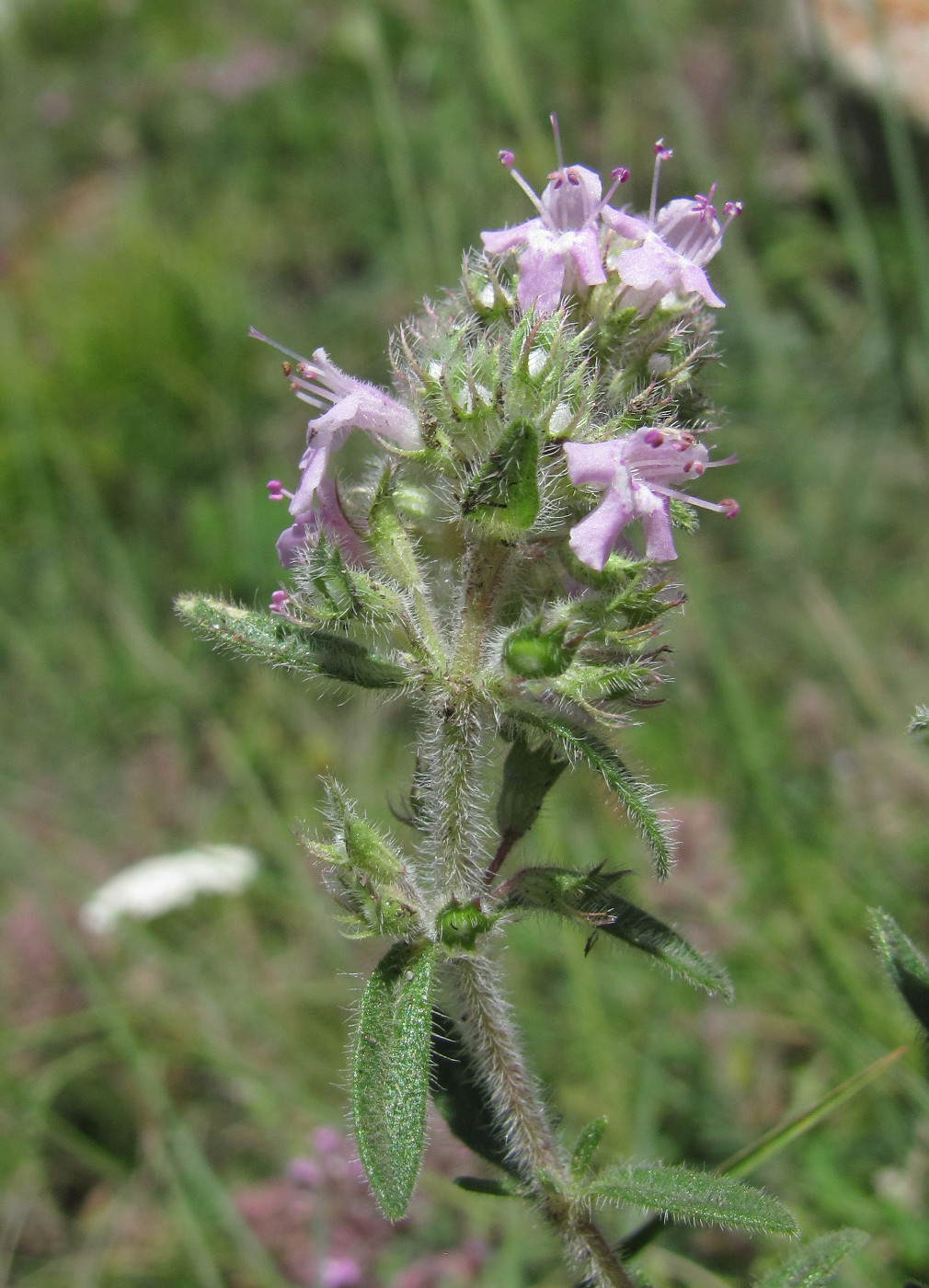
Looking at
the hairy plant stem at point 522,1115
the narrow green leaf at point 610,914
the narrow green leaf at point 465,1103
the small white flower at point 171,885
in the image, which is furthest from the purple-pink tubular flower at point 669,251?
the small white flower at point 171,885

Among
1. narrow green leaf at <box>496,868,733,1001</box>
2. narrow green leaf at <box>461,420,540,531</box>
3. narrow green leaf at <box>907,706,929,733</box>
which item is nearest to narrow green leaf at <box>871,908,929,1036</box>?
narrow green leaf at <box>496,868,733,1001</box>

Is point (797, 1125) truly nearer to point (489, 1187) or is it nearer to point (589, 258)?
point (489, 1187)

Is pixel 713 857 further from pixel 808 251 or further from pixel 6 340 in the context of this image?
pixel 6 340

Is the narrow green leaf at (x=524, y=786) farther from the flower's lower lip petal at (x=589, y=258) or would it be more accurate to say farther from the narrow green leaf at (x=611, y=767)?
the flower's lower lip petal at (x=589, y=258)

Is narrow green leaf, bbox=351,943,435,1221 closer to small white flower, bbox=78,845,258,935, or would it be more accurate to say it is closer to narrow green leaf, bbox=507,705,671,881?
narrow green leaf, bbox=507,705,671,881

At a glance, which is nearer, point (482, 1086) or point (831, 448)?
point (482, 1086)

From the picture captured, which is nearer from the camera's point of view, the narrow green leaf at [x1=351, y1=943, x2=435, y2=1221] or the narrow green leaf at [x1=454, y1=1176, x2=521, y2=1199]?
the narrow green leaf at [x1=351, y1=943, x2=435, y2=1221]

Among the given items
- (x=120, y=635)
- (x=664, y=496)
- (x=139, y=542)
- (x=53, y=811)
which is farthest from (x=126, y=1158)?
(x=139, y=542)
